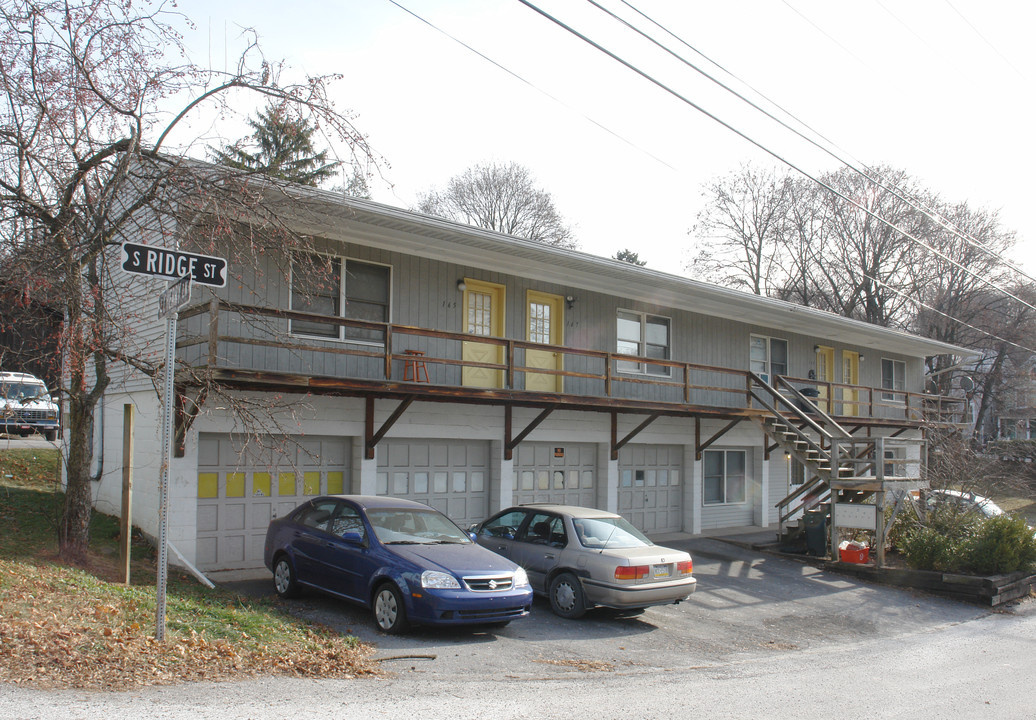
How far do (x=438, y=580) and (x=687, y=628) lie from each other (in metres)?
3.91

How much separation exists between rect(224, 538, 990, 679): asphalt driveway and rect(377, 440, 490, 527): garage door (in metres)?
3.37

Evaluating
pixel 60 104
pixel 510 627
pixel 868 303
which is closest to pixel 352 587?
pixel 510 627

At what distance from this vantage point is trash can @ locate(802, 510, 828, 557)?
17141 millimetres

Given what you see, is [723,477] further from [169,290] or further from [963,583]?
[169,290]

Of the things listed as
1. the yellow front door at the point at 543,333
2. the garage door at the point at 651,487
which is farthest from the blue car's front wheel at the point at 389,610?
the garage door at the point at 651,487

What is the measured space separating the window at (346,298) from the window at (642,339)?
21.0 feet

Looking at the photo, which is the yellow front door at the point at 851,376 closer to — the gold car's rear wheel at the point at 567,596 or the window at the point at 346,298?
the window at the point at 346,298

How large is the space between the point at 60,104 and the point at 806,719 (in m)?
10.8

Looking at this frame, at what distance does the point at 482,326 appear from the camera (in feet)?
53.5

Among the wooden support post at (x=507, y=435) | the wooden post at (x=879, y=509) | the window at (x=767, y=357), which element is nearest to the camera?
the wooden post at (x=879, y=509)

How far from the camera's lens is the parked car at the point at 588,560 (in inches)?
412

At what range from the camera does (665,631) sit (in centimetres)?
1065

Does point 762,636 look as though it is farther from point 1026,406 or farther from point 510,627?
point 1026,406

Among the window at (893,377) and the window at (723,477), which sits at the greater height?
the window at (893,377)
